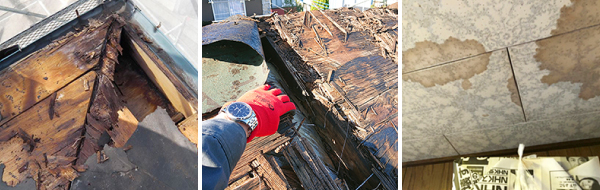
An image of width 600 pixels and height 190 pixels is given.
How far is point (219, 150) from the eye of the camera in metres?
1.09

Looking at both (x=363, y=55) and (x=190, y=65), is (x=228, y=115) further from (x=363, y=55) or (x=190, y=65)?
(x=363, y=55)

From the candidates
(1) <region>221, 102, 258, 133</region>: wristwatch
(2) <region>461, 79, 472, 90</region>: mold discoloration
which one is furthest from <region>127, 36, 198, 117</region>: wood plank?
(2) <region>461, 79, 472, 90</region>: mold discoloration

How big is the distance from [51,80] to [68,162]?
30 centimetres

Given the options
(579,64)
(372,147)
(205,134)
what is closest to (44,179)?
(205,134)

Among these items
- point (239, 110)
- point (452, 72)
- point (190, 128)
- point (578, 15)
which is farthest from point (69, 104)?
point (578, 15)

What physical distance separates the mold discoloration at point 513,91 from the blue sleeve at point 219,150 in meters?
1.12

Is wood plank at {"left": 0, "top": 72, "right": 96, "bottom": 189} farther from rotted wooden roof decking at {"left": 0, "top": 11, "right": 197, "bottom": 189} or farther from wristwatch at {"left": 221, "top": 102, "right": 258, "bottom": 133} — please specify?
wristwatch at {"left": 221, "top": 102, "right": 258, "bottom": 133}

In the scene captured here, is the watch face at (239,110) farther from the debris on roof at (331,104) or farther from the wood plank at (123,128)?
the wood plank at (123,128)

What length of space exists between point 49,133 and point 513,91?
5.74 ft

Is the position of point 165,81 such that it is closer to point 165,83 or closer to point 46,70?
point 165,83

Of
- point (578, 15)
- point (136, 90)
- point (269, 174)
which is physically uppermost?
point (578, 15)

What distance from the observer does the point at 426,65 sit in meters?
1.46

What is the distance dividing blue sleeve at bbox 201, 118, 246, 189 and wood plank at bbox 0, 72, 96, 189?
38 centimetres

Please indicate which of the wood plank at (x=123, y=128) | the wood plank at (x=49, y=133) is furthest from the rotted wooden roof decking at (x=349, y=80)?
the wood plank at (x=49, y=133)
